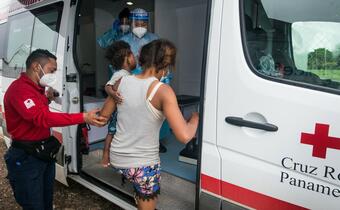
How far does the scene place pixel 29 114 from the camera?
6.64ft

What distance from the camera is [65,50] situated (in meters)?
3.05

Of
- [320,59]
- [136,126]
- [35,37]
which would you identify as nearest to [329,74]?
[320,59]

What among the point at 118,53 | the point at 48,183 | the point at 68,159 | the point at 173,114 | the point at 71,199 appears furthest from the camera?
the point at 71,199

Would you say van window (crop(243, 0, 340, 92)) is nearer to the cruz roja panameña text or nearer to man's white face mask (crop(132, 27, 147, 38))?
the cruz roja panameña text

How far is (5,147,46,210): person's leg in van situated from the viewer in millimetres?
2207

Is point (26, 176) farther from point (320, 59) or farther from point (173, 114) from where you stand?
point (320, 59)

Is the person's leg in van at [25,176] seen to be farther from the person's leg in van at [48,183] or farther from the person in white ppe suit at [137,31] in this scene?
the person in white ppe suit at [137,31]

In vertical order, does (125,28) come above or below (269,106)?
above

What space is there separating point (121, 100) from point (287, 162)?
3.17 feet

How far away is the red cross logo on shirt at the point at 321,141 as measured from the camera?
1.48 meters

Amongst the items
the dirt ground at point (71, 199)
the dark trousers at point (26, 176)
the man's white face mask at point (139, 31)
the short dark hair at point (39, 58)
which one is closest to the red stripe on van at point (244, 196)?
the dark trousers at point (26, 176)

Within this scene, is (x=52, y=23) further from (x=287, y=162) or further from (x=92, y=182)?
(x=287, y=162)

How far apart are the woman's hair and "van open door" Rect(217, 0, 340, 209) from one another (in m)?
0.30

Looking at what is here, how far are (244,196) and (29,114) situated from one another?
1358mm
